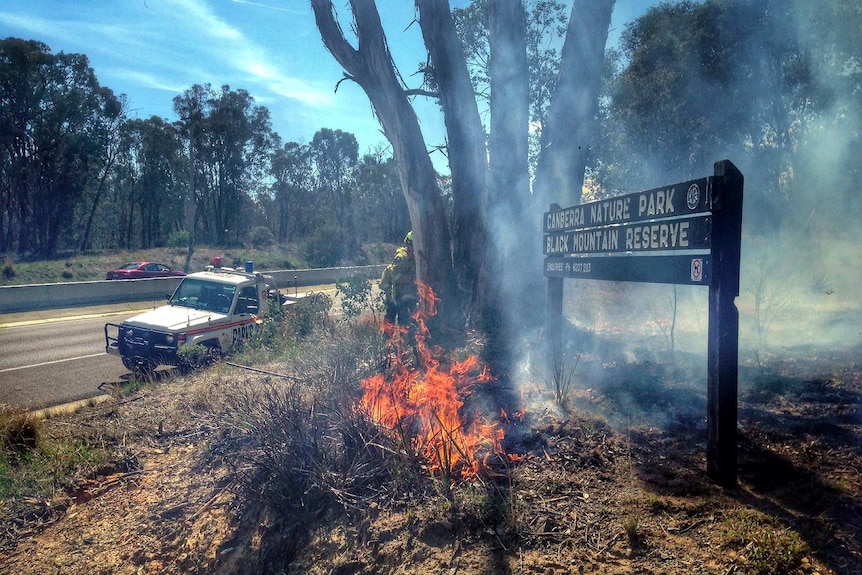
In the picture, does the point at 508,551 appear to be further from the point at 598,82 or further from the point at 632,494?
the point at 598,82

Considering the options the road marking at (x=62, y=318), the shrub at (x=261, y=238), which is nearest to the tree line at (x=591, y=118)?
the road marking at (x=62, y=318)

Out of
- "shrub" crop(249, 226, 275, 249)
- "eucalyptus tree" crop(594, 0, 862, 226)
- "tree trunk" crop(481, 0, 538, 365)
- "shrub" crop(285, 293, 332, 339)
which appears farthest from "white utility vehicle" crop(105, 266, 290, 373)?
"shrub" crop(249, 226, 275, 249)

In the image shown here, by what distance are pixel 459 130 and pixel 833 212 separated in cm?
1152

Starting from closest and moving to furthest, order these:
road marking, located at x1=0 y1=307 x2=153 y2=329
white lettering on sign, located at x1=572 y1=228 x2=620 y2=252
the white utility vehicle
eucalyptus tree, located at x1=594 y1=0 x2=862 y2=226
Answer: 1. white lettering on sign, located at x1=572 y1=228 x2=620 y2=252
2. the white utility vehicle
3. eucalyptus tree, located at x1=594 y1=0 x2=862 y2=226
4. road marking, located at x1=0 y1=307 x2=153 y2=329

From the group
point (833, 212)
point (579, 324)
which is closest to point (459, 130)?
point (579, 324)

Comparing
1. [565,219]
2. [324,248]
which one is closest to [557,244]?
[565,219]

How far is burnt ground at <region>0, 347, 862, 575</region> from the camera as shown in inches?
120

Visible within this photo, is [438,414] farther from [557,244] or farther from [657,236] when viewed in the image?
[557,244]

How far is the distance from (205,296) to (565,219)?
673 centimetres

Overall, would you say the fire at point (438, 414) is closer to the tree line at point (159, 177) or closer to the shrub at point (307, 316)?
the shrub at point (307, 316)

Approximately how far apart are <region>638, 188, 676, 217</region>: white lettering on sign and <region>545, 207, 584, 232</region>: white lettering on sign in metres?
1.04

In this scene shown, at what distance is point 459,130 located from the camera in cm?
825

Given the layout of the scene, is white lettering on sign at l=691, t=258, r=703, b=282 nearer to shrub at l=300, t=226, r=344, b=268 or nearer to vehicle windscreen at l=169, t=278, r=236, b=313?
vehicle windscreen at l=169, t=278, r=236, b=313

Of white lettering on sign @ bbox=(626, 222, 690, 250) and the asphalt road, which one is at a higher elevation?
white lettering on sign @ bbox=(626, 222, 690, 250)
